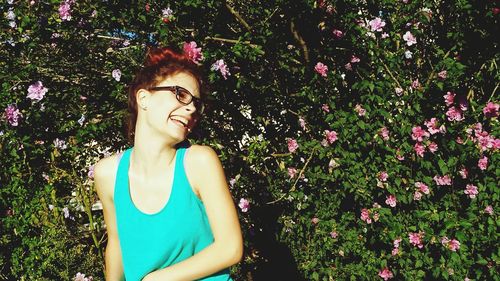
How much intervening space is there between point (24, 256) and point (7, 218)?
0.34 m

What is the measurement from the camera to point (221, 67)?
3057mm

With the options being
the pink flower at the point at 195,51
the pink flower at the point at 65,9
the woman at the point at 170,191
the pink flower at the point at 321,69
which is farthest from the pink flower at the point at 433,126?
the pink flower at the point at 65,9

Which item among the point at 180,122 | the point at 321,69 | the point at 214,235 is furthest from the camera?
the point at 321,69

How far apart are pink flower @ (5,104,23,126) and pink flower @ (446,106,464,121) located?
281cm

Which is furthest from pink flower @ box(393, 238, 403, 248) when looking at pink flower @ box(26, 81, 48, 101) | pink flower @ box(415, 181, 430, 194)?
pink flower @ box(26, 81, 48, 101)

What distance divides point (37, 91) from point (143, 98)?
7.08 feet

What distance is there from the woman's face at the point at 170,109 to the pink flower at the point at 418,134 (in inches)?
79.1

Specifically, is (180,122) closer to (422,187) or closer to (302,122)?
(302,122)

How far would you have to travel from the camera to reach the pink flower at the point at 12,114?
3.30 m

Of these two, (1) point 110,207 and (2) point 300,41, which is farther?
(2) point 300,41

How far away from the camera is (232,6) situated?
11.1 feet

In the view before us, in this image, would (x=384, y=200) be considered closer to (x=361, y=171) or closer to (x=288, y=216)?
(x=361, y=171)

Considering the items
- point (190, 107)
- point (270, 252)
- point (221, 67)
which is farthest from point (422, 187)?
point (190, 107)

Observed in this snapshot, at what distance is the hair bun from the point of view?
59.1 inches
